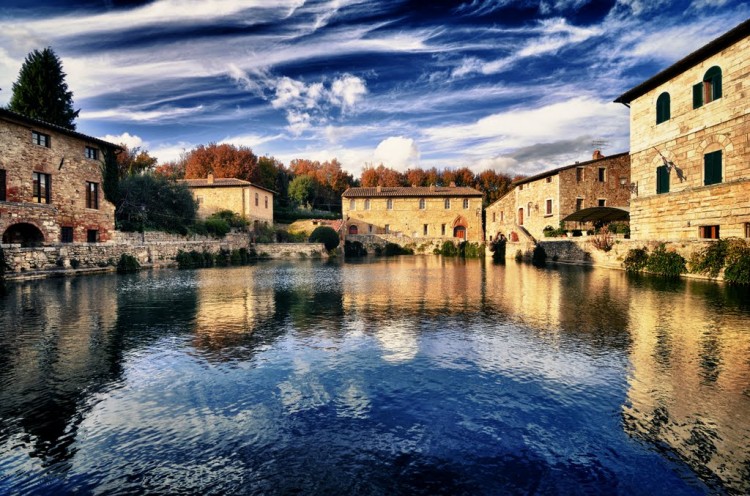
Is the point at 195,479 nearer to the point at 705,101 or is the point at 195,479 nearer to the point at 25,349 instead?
the point at 25,349

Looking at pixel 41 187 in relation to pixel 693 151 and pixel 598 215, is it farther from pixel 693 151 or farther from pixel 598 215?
pixel 598 215

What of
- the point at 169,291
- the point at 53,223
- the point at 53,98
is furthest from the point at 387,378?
the point at 53,98

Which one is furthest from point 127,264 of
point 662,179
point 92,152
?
point 662,179

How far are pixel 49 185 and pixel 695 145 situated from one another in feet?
113

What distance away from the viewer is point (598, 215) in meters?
33.8

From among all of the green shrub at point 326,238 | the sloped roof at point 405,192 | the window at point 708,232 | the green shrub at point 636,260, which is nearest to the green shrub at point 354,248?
the green shrub at point 326,238

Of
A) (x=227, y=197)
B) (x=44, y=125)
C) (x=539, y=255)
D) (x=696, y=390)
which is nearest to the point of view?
(x=696, y=390)

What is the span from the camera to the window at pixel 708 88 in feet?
61.2

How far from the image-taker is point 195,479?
364 centimetres

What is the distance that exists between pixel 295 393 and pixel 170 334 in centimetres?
458

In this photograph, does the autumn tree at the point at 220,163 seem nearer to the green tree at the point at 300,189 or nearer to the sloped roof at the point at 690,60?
the green tree at the point at 300,189

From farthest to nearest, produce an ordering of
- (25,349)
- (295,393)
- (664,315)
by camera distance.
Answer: (664,315)
(25,349)
(295,393)

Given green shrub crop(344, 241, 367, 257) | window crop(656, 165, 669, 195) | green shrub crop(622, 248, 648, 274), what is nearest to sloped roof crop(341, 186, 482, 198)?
green shrub crop(344, 241, 367, 257)

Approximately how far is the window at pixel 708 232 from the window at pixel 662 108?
6.24 m
